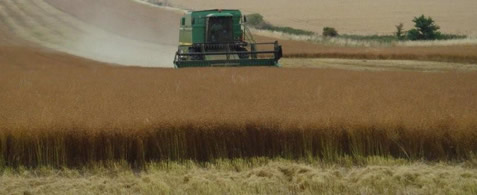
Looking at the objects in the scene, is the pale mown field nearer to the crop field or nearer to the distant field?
the crop field

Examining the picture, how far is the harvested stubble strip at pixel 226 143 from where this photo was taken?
367 inches

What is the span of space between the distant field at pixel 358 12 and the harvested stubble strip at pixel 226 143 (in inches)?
1741

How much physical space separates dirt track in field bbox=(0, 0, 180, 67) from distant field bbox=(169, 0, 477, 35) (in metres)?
16.2

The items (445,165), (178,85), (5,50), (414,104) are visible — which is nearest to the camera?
(445,165)

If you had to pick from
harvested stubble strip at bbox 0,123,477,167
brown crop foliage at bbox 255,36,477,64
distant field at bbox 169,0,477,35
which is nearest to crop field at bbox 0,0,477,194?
harvested stubble strip at bbox 0,123,477,167

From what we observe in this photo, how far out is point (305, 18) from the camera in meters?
70.2

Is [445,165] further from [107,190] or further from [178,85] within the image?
[178,85]

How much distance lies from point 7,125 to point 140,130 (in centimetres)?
179

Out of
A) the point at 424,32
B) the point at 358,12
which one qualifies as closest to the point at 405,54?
the point at 424,32

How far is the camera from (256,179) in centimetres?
851

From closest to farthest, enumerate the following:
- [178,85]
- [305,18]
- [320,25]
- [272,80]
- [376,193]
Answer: [376,193] < [178,85] < [272,80] < [320,25] < [305,18]

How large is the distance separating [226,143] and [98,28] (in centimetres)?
3994

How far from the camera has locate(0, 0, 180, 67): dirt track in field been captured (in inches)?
1516

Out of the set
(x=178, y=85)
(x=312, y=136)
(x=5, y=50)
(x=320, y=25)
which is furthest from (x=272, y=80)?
(x=320, y=25)
